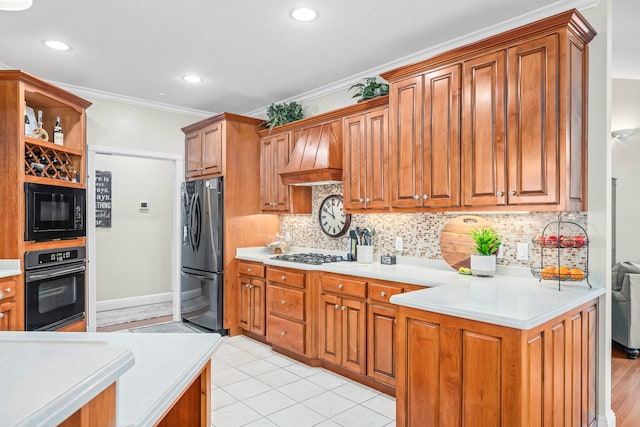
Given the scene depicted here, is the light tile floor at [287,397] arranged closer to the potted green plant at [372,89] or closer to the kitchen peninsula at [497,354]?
the kitchen peninsula at [497,354]

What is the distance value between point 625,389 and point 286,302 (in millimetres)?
2864

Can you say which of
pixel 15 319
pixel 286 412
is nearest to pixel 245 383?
pixel 286 412

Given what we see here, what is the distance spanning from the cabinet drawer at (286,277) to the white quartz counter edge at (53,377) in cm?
280

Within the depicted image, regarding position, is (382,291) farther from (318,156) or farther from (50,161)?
(50,161)

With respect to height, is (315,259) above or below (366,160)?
below

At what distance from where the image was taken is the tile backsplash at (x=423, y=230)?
2.73 meters

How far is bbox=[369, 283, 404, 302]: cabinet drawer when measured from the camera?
2.93 meters

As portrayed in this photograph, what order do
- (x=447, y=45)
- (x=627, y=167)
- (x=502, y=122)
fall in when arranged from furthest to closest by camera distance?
(x=627, y=167)
(x=447, y=45)
(x=502, y=122)

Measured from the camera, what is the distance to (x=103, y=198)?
19.2ft

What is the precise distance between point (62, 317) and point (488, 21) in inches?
174

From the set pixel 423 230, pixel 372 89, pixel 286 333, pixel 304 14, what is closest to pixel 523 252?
pixel 423 230

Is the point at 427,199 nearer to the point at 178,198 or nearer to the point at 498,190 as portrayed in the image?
the point at 498,190

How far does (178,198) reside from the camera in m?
5.13

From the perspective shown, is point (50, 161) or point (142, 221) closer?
point (50, 161)
